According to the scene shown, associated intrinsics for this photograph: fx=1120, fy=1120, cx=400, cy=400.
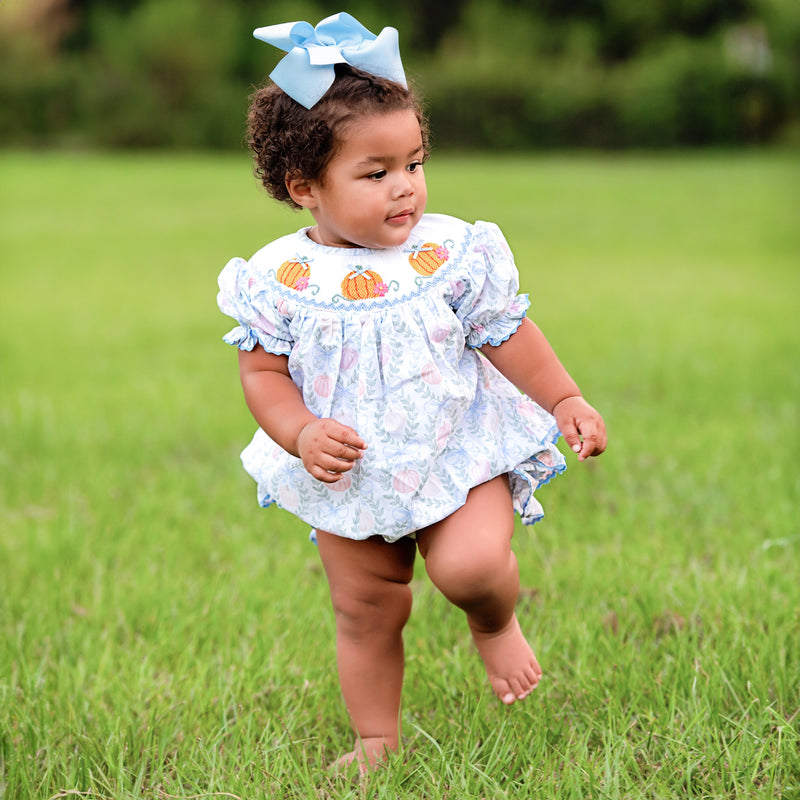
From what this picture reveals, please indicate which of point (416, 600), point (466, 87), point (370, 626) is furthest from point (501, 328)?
point (466, 87)

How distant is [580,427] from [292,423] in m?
0.52

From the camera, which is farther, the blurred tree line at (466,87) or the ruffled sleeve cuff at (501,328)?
the blurred tree line at (466,87)

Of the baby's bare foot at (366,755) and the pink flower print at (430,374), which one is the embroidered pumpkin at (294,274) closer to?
the pink flower print at (430,374)

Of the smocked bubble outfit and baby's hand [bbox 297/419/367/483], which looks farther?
the smocked bubble outfit

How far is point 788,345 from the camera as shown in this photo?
6.36m

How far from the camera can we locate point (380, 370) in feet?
Answer: 6.69

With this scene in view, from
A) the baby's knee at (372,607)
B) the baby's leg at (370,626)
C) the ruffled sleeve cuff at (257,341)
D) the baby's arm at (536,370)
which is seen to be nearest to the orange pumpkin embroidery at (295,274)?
the ruffled sleeve cuff at (257,341)

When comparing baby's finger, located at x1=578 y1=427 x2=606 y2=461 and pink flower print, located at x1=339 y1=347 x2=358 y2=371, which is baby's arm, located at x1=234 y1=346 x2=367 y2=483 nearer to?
pink flower print, located at x1=339 y1=347 x2=358 y2=371

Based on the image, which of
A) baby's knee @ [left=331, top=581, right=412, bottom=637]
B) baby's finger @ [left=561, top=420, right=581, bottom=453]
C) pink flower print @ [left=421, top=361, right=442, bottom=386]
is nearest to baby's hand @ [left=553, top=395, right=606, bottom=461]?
baby's finger @ [left=561, top=420, right=581, bottom=453]

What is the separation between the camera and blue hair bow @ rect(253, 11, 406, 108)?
1980mm

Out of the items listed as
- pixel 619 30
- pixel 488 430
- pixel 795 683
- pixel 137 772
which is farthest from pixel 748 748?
pixel 619 30

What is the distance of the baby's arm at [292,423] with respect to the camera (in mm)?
1901

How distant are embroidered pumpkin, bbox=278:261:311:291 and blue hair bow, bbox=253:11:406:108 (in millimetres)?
294

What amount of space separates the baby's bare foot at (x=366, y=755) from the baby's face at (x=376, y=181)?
0.96 m
